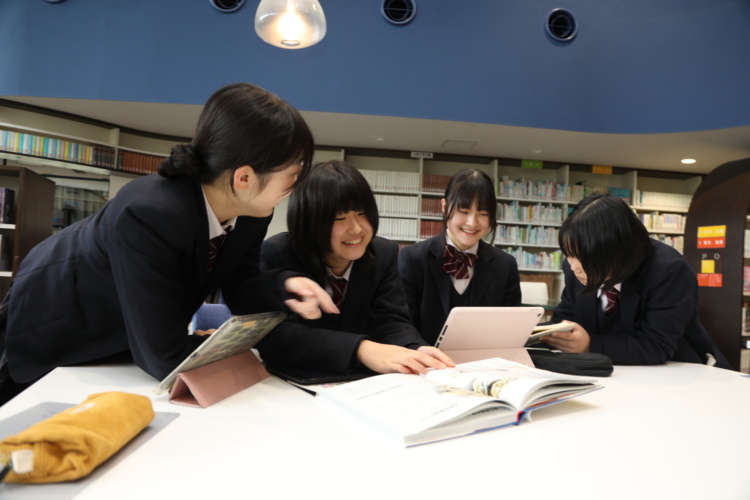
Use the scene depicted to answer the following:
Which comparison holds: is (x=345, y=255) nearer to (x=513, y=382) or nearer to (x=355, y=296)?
(x=355, y=296)

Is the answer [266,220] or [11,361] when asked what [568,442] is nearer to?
[266,220]

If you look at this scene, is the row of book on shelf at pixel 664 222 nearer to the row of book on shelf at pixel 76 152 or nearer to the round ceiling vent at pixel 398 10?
the round ceiling vent at pixel 398 10

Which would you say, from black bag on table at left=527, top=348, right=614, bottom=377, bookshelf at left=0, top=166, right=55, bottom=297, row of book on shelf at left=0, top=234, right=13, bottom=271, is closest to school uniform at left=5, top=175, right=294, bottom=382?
black bag on table at left=527, top=348, right=614, bottom=377

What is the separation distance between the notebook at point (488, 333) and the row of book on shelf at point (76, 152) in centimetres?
467

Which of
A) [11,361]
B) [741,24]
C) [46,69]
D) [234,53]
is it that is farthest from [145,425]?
[741,24]

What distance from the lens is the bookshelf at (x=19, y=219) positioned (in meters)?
4.00

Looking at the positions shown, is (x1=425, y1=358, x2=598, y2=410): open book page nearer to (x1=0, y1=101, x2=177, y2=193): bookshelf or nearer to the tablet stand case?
the tablet stand case

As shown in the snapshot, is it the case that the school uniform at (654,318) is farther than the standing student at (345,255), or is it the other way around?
the school uniform at (654,318)

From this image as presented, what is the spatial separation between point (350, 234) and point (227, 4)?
4540 millimetres

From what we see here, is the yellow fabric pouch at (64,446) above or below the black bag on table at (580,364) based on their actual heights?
above

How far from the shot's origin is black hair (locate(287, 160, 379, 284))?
4.70ft

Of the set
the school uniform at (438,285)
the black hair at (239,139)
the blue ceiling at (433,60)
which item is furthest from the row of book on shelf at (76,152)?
the black hair at (239,139)

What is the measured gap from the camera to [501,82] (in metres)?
4.89

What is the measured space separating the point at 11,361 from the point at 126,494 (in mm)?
730
